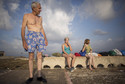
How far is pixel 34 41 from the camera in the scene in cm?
198

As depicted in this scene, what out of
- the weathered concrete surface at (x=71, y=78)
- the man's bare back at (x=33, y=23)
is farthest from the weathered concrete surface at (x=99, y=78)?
the man's bare back at (x=33, y=23)

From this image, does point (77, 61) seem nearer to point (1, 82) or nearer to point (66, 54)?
point (66, 54)

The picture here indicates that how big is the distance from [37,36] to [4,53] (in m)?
14.5

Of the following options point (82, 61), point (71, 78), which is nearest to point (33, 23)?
point (71, 78)

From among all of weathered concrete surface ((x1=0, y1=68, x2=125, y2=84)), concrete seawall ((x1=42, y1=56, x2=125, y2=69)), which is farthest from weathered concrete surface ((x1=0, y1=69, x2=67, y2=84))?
concrete seawall ((x1=42, y1=56, x2=125, y2=69))

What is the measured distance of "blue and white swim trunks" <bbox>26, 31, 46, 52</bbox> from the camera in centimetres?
195

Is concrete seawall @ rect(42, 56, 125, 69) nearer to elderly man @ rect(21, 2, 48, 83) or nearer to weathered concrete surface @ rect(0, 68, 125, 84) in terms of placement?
weathered concrete surface @ rect(0, 68, 125, 84)

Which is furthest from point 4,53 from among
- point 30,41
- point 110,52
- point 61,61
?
point 110,52

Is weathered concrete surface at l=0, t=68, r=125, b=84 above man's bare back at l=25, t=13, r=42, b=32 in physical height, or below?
below

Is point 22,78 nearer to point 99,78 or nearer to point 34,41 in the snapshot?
point 34,41

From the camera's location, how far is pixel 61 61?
3.81 metres

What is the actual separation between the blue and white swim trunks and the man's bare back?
0.13 m

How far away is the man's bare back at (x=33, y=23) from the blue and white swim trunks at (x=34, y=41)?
0.41 feet

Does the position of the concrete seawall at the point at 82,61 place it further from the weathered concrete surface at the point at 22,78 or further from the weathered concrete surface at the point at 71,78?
the weathered concrete surface at the point at 22,78
